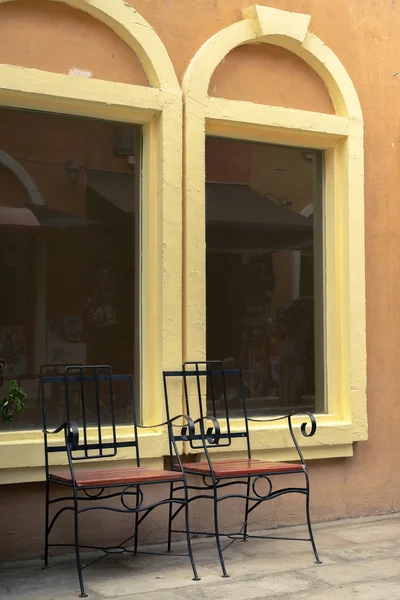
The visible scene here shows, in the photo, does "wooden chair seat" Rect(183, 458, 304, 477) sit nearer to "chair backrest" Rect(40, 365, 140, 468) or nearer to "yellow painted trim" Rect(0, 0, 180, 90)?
"chair backrest" Rect(40, 365, 140, 468)

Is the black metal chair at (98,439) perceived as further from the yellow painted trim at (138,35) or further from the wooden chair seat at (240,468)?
the yellow painted trim at (138,35)

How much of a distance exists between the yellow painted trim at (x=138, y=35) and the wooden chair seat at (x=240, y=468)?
2.48 metres

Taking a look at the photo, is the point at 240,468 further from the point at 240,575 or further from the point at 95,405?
the point at 95,405

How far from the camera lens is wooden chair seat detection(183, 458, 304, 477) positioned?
17.9 ft

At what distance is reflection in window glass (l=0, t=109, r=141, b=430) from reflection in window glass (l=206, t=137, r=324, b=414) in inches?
25.1

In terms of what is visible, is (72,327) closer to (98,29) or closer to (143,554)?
(143,554)

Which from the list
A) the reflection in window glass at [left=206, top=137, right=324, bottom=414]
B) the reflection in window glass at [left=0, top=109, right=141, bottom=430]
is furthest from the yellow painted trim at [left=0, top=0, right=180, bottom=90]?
the reflection in window glass at [left=206, top=137, right=324, bottom=414]

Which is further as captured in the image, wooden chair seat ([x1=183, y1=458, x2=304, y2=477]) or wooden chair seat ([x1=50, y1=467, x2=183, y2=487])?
wooden chair seat ([x1=183, y1=458, x2=304, y2=477])

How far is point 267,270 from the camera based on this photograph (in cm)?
691

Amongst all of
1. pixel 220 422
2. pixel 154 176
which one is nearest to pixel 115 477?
pixel 220 422

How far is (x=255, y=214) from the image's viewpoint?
6.89 m

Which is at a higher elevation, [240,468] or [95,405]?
[95,405]

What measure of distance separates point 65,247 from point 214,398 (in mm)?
1453

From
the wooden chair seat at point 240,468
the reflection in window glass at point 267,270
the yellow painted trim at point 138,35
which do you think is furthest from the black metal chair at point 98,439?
the yellow painted trim at point 138,35
